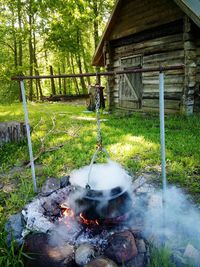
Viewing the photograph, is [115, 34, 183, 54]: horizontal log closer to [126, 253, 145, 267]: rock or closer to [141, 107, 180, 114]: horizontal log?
[141, 107, 180, 114]: horizontal log

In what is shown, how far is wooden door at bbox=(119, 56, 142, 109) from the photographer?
10602 mm

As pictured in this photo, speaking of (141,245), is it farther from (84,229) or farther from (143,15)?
Result: (143,15)

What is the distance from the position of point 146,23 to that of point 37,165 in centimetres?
678

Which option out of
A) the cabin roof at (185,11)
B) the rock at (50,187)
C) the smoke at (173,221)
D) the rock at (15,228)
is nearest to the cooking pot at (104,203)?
the smoke at (173,221)

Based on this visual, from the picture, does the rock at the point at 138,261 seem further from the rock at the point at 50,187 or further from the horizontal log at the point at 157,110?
the horizontal log at the point at 157,110

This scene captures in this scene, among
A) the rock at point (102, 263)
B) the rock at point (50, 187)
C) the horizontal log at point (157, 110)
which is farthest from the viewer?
the horizontal log at point (157, 110)

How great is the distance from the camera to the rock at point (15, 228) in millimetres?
3032

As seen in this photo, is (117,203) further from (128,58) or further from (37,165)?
(128,58)

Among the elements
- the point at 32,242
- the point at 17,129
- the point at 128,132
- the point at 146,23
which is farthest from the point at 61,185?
the point at 146,23

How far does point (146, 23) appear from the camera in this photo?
379 inches

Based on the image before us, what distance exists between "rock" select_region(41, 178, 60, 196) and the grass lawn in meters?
0.31

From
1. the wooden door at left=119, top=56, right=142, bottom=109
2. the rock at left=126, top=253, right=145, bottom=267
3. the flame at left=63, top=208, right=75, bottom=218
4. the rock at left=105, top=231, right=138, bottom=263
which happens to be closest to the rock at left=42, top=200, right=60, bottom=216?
the flame at left=63, top=208, right=75, bottom=218

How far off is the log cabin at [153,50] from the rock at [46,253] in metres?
5.99

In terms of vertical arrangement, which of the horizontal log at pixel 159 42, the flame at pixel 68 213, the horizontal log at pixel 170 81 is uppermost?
the horizontal log at pixel 159 42
